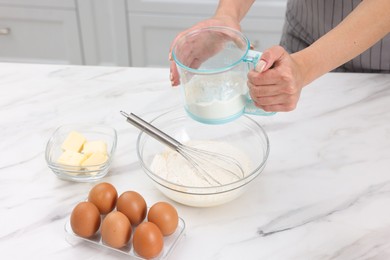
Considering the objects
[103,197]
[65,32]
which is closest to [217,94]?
[103,197]

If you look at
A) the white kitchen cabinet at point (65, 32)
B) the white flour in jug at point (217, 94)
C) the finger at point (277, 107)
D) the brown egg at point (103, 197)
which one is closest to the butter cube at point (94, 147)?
the brown egg at point (103, 197)

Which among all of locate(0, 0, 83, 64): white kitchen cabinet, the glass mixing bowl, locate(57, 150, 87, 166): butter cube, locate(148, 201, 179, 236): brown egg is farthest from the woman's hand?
locate(0, 0, 83, 64): white kitchen cabinet

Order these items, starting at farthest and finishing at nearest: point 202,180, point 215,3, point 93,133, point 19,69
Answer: point 215,3 < point 19,69 < point 93,133 < point 202,180

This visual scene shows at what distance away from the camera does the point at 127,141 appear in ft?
3.80

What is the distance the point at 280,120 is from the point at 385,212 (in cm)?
33

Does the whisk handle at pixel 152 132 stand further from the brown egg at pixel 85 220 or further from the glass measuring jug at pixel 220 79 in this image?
the brown egg at pixel 85 220

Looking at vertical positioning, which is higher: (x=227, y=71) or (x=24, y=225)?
(x=227, y=71)

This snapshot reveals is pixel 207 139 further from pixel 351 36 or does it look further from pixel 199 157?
pixel 351 36

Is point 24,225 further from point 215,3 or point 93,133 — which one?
point 215,3

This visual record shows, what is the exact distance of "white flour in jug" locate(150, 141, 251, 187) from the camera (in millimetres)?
1015

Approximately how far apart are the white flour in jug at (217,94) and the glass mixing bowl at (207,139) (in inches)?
4.9

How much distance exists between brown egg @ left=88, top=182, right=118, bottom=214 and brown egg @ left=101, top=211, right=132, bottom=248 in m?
0.04

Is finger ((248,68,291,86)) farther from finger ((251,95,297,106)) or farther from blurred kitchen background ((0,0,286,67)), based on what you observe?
blurred kitchen background ((0,0,286,67))

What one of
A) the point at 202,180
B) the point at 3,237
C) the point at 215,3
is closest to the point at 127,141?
the point at 202,180
